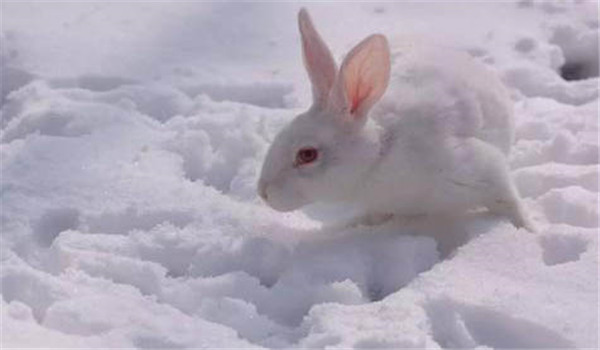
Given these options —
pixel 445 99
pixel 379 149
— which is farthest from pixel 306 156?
pixel 445 99

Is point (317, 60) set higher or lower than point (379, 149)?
higher

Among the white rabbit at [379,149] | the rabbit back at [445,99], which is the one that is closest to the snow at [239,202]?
the white rabbit at [379,149]

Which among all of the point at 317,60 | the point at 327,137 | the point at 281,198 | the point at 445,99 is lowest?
the point at 281,198

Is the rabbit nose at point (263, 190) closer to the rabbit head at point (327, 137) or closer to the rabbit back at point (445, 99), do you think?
the rabbit head at point (327, 137)

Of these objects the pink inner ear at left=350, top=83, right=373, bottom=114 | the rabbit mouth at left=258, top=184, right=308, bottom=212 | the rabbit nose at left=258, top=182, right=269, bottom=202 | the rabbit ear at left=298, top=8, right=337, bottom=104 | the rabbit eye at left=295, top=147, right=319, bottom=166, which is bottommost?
the rabbit mouth at left=258, top=184, right=308, bottom=212

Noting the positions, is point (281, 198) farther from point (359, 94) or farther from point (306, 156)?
point (359, 94)

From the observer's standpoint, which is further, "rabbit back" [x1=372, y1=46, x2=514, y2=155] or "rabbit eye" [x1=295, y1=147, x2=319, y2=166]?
"rabbit back" [x1=372, y1=46, x2=514, y2=155]

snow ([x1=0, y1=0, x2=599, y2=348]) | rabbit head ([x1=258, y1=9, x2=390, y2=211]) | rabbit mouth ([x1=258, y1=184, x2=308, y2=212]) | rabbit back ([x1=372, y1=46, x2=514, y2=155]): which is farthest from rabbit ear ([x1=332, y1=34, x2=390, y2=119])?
snow ([x1=0, y1=0, x2=599, y2=348])

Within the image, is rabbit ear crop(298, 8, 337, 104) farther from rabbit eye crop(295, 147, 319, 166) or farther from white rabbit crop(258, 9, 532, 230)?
rabbit eye crop(295, 147, 319, 166)
